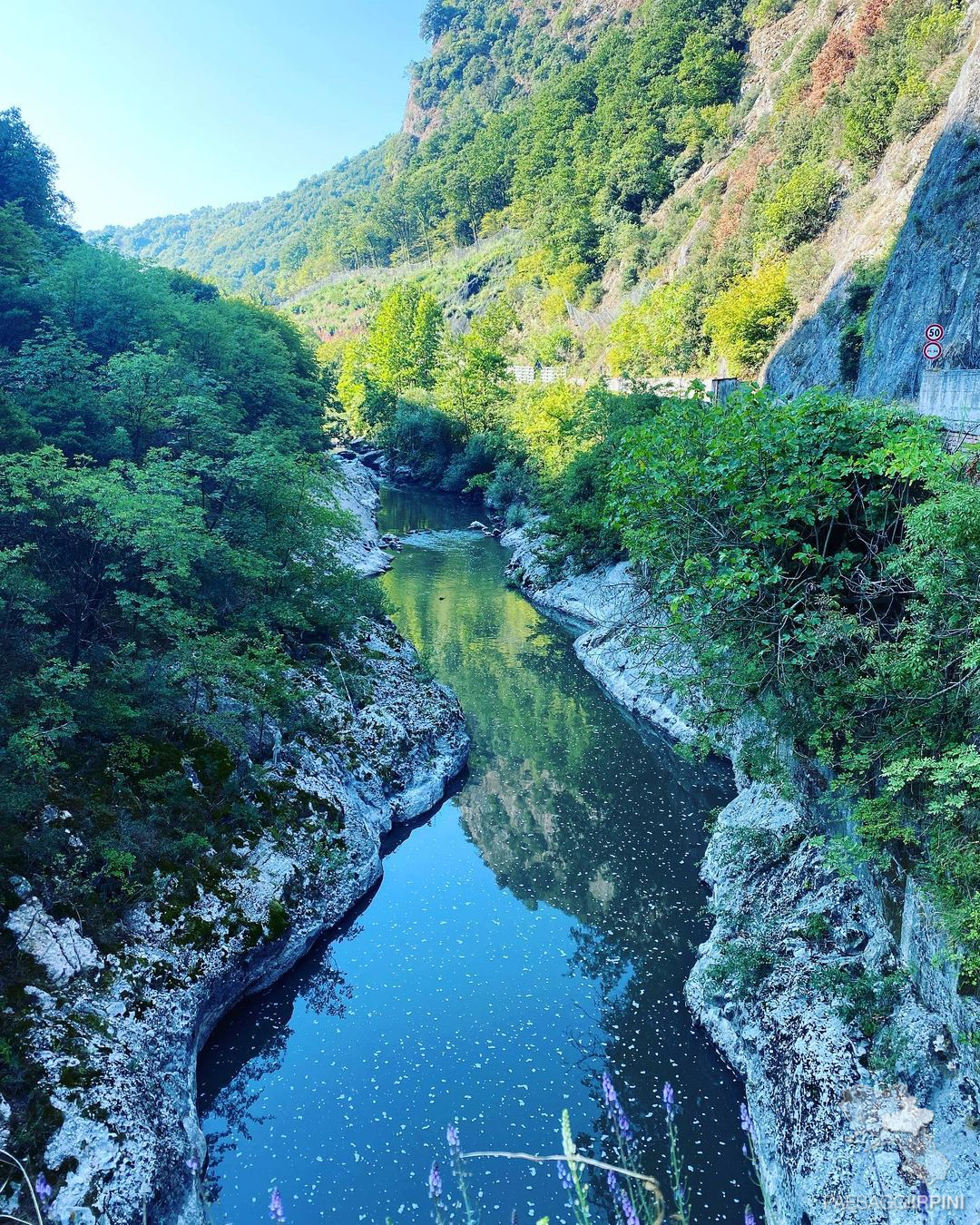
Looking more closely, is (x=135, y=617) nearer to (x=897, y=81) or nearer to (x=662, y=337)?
(x=897, y=81)

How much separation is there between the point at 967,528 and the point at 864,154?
3523 centimetres

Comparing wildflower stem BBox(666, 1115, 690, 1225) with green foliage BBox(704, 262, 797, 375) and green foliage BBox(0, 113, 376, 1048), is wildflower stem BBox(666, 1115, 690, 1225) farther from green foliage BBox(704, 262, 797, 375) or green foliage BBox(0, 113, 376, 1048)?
green foliage BBox(704, 262, 797, 375)

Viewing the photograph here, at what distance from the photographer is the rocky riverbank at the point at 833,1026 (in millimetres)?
7082

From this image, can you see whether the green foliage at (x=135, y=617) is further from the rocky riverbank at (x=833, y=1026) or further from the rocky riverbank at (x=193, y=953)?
the rocky riverbank at (x=833, y=1026)

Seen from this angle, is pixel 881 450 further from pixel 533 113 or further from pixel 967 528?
pixel 533 113

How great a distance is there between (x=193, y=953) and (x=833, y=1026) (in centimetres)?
824

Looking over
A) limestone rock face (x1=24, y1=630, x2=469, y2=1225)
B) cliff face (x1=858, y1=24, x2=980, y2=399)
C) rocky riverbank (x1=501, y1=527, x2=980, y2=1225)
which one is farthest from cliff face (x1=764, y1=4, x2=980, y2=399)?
limestone rock face (x1=24, y1=630, x2=469, y2=1225)

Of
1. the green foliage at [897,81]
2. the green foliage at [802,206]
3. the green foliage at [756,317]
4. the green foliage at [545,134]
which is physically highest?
the green foliage at [545,134]

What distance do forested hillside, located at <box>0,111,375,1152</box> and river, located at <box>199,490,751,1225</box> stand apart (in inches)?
103

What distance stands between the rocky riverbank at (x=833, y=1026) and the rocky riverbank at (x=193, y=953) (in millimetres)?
6116

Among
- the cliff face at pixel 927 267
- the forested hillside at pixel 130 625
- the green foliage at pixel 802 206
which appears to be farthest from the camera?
the green foliage at pixel 802 206

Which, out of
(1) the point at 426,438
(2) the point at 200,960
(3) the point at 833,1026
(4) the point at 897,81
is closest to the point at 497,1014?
(2) the point at 200,960

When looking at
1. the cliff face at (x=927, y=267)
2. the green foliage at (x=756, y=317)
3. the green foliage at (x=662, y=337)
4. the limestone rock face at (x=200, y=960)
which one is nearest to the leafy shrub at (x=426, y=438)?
the green foliage at (x=662, y=337)

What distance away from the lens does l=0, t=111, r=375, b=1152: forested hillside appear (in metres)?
10.1
